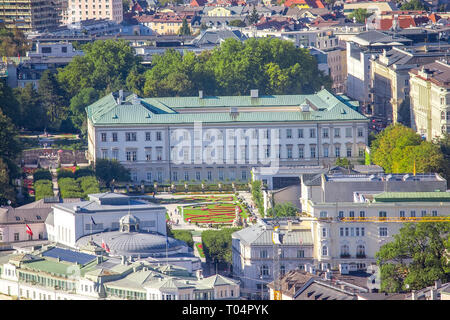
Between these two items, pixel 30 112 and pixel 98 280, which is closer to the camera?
pixel 98 280

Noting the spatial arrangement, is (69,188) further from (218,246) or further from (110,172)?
(218,246)

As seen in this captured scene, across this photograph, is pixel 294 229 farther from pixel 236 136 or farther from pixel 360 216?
pixel 236 136

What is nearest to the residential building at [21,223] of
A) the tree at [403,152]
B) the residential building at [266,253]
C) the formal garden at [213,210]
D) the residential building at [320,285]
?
the formal garden at [213,210]

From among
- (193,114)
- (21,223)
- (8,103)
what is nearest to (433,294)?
(21,223)

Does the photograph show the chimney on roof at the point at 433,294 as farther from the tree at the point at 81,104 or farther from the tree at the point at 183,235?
the tree at the point at 81,104

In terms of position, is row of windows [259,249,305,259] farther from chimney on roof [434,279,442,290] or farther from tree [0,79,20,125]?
tree [0,79,20,125]

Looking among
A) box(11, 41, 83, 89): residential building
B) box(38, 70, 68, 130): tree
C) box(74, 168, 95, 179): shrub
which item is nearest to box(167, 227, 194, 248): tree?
box(74, 168, 95, 179): shrub

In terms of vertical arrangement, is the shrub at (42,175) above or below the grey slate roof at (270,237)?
below
